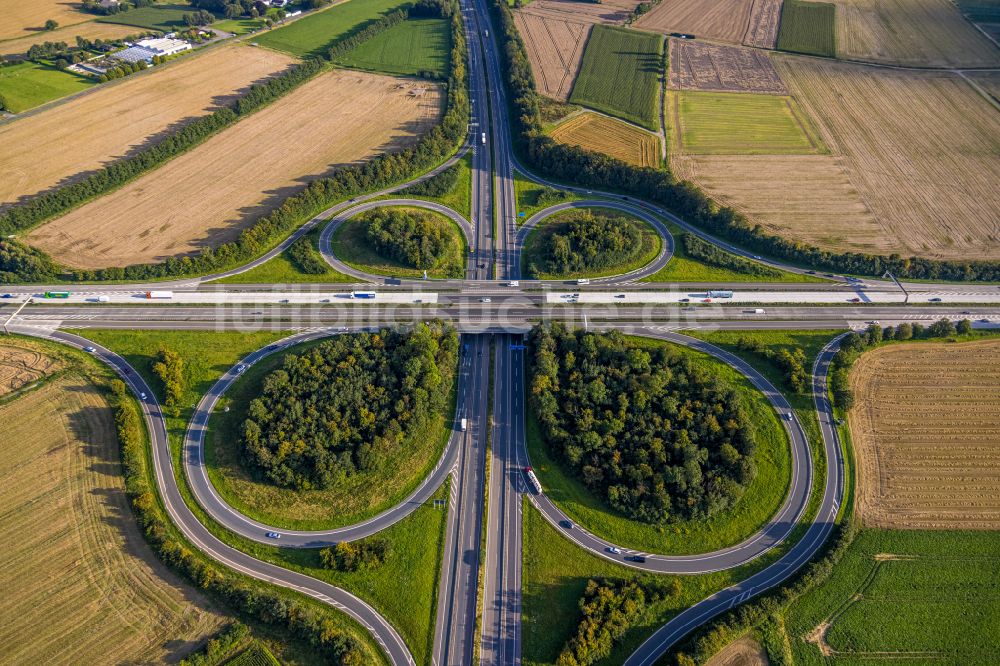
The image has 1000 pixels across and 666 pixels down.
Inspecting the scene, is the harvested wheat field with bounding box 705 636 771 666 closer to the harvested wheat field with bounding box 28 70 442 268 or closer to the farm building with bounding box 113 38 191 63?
the harvested wheat field with bounding box 28 70 442 268

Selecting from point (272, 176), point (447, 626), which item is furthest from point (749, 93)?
point (447, 626)

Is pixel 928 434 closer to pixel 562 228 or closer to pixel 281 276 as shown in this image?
pixel 562 228

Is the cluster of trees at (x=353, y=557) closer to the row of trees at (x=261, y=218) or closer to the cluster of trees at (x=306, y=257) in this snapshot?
the cluster of trees at (x=306, y=257)

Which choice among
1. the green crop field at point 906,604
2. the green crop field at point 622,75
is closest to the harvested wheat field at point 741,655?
the green crop field at point 906,604

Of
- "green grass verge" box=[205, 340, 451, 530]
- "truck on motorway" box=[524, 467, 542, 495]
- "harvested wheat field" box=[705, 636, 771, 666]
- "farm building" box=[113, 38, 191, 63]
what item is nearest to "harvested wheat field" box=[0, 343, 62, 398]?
"green grass verge" box=[205, 340, 451, 530]

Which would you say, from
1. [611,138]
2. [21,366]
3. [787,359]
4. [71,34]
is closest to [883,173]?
[611,138]
